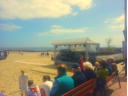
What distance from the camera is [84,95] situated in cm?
277

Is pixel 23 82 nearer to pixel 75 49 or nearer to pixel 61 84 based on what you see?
pixel 61 84

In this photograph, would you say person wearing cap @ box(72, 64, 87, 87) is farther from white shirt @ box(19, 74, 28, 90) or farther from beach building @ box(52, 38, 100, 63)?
beach building @ box(52, 38, 100, 63)

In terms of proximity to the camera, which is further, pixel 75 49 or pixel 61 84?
pixel 75 49

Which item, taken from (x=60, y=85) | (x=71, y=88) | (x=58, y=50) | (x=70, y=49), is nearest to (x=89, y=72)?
(x=71, y=88)

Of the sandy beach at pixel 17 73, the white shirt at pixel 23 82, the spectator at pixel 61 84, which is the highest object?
the spectator at pixel 61 84

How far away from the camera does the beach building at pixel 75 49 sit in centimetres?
1020

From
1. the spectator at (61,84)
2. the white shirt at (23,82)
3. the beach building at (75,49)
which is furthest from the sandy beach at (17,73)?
the spectator at (61,84)

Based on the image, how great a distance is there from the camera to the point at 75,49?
1178cm

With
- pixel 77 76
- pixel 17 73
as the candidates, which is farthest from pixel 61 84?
pixel 17 73

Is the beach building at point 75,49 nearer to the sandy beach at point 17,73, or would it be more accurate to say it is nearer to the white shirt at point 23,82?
the sandy beach at point 17,73

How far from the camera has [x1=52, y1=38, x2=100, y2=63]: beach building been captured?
33.5ft

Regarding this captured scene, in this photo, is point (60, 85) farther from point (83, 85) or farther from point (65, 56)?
point (65, 56)

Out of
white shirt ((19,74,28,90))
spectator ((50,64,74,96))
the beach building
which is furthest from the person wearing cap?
the beach building

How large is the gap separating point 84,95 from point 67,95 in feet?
2.15
